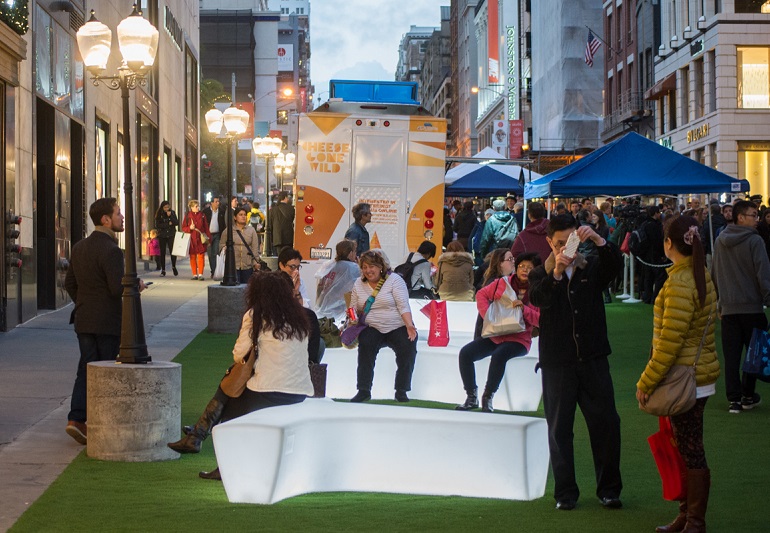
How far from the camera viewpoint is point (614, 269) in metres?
7.38

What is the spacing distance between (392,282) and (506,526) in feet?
16.4

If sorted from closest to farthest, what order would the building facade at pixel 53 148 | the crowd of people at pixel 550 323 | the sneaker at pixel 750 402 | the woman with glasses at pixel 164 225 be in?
the crowd of people at pixel 550 323
the sneaker at pixel 750 402
the building facade at pixel 53 148
the woman with glasses at pixel 164 225

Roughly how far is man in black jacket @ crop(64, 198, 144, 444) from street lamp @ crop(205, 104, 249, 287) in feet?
30.4

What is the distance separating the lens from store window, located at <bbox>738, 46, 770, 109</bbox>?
43750mm

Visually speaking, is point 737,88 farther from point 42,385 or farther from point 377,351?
point 42,385

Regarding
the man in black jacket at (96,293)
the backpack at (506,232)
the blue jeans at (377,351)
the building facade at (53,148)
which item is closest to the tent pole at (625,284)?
the backpack at (506,232)

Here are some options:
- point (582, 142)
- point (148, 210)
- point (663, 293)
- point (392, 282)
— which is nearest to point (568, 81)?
point (582, 142)

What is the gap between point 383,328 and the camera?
465 inches

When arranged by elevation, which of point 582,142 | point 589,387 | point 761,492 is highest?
point 582,142

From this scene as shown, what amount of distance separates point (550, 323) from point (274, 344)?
6.45 ft

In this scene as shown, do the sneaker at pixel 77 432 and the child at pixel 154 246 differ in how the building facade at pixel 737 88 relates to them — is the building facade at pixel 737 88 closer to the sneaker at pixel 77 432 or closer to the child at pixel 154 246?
the child at pixel 154 246

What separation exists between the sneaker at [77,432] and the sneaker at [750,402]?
19.5ft

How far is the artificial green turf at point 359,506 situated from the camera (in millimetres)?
7008

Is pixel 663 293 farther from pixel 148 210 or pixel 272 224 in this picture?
pixel 148 210
